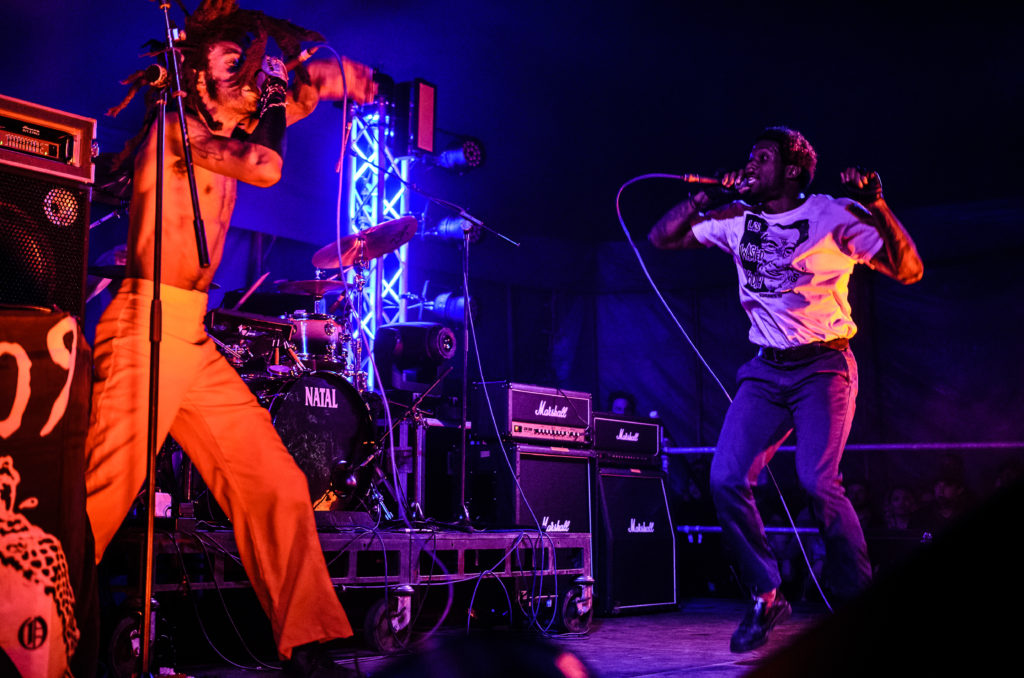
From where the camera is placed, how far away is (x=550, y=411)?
659 centimetres

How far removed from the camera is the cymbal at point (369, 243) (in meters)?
6.11

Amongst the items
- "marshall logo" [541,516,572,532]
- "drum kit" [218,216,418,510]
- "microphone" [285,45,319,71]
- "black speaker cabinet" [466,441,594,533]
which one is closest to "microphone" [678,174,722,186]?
"microphone" [285,45,319,71]

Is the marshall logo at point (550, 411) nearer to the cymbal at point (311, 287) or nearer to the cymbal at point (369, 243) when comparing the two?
the cymbal at point (369, 243)

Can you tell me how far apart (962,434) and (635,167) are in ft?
16.2

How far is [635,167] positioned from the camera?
11.2 m

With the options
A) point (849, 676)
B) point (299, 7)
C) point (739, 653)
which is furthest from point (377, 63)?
point (849, 676)

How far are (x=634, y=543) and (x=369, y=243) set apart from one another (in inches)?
118

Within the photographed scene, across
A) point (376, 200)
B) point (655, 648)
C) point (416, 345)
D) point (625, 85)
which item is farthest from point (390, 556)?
point (625, 85)

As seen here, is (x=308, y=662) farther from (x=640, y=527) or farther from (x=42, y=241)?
(x=640, y=527)

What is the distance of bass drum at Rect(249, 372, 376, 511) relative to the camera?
543 cm

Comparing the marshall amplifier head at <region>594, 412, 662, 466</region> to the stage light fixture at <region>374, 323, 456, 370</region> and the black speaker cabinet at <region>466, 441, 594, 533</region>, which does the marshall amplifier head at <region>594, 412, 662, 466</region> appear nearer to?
the black speaker cabinet at <region>466, 441, 594, 533</region>

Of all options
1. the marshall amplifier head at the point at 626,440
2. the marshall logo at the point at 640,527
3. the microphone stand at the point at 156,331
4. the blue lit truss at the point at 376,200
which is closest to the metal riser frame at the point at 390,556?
the marshall logo at the point at 640,527

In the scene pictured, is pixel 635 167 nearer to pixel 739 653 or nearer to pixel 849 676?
pixel 739 653

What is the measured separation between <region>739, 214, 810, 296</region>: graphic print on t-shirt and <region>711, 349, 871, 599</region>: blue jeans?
0.38 meters
